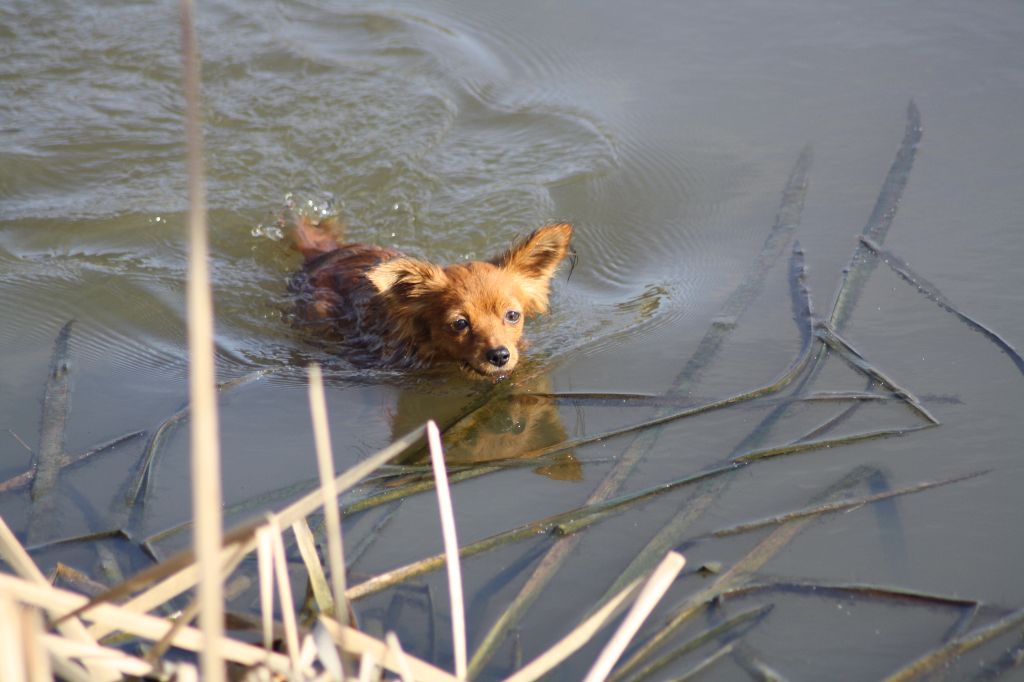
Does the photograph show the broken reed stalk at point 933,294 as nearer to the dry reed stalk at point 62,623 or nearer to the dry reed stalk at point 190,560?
the dry reed stalk at point 190,560

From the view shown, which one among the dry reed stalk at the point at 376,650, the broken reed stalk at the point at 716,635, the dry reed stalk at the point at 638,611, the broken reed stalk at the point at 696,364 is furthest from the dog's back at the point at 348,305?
the dry reed stalk at the point at 638,611

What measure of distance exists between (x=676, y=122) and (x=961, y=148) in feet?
6.01

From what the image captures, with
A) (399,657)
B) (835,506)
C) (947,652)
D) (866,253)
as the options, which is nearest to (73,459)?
(399,657)

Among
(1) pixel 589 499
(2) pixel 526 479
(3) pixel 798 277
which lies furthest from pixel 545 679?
(3) pixel 798 277

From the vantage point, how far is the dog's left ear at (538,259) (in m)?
5.09

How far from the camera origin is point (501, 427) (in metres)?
4.35

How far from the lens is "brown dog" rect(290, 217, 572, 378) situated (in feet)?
16.3

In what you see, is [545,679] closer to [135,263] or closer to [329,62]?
[135,263]

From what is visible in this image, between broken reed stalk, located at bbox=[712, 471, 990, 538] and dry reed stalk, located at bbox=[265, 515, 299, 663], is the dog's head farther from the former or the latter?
dry reed stalk, located at bbox=[265, 515, 299, 663]

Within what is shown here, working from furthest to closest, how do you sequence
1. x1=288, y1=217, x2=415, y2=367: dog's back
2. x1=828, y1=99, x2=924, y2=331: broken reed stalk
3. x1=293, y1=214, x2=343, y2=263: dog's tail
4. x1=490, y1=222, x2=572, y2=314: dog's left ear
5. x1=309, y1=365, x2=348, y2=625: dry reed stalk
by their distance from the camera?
x1=293, y1=214, x2=343, y2=263: dog's tail, x1=288, y1=217, x2=415, y2=367: dog's back, x1=490, y1=222, x2=572, y2=314: dog's left ear, x1=828, y1=99, x2=924, y2=331: broken reed stalk, x1=309, y1=365, x2=348, y2=625: dry reed stalk

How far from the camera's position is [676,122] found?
6.82 metres

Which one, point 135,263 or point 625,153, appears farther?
point 625,153

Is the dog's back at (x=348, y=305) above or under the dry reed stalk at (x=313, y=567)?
under

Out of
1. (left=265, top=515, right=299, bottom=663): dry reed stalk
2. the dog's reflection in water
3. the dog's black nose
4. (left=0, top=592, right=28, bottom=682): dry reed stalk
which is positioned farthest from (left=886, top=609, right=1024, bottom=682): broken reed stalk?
the dog's black nose
